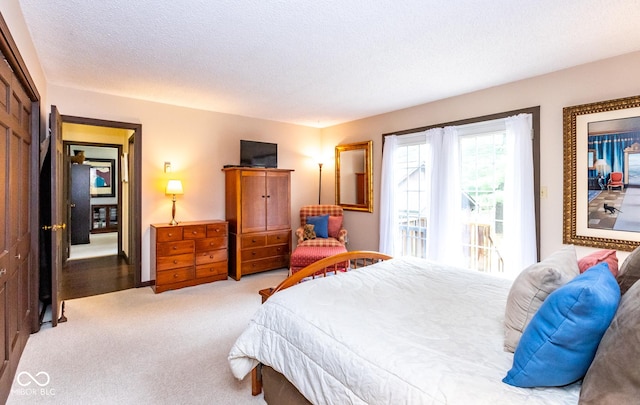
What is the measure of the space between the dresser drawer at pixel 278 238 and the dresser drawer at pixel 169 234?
1290 millimetres

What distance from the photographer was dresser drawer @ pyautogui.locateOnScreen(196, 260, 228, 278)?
4133 millimetres

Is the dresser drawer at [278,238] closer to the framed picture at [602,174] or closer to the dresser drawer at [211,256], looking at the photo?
the dresser drawer at [211,256]

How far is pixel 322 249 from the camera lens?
412cm

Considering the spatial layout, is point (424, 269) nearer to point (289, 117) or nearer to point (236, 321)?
point (236, 321)

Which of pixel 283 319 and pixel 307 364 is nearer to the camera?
pixel 307 364

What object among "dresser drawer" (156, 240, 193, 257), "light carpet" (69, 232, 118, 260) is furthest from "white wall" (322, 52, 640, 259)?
"light carpet" (69, 232, 118, 260)

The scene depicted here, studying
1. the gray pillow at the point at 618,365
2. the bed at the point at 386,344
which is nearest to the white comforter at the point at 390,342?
the bed at the point at 386,344

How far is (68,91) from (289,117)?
2.80m

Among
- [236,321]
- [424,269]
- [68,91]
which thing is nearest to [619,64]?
[424,269]

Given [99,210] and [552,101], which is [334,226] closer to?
[552,101]

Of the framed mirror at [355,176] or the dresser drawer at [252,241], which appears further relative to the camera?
the framed mirror at [355,176]

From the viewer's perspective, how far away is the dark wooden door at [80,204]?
6.92m
